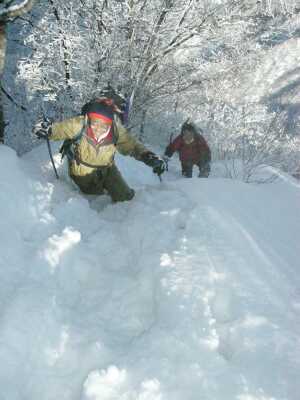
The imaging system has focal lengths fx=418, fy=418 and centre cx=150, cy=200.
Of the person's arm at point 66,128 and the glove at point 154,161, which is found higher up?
the person's arm at point 66,128

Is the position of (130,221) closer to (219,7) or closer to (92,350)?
(92,350)

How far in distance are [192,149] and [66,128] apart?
12.7 feet

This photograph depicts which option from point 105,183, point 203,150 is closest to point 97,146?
point 105,183

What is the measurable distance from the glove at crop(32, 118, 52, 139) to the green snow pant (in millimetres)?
666

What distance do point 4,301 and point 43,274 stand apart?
18.8 inches

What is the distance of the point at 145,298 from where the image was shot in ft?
10.3

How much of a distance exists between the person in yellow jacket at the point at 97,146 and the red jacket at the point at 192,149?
3.13 meters

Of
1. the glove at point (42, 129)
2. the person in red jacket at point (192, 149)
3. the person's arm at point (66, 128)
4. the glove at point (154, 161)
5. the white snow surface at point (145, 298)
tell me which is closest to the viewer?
the white snow surface at point (145, 298)

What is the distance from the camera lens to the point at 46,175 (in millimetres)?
5367

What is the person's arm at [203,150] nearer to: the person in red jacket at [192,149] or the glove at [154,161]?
the person in red jacket at [192,149]

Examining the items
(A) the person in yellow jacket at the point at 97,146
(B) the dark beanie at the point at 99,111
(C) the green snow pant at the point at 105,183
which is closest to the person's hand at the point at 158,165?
(A) the person in yellow jacket at the point at 97,146

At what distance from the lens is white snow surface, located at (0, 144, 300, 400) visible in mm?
2322

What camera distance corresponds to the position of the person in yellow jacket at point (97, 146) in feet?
16.3


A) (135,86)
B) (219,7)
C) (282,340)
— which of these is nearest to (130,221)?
(282,340)
